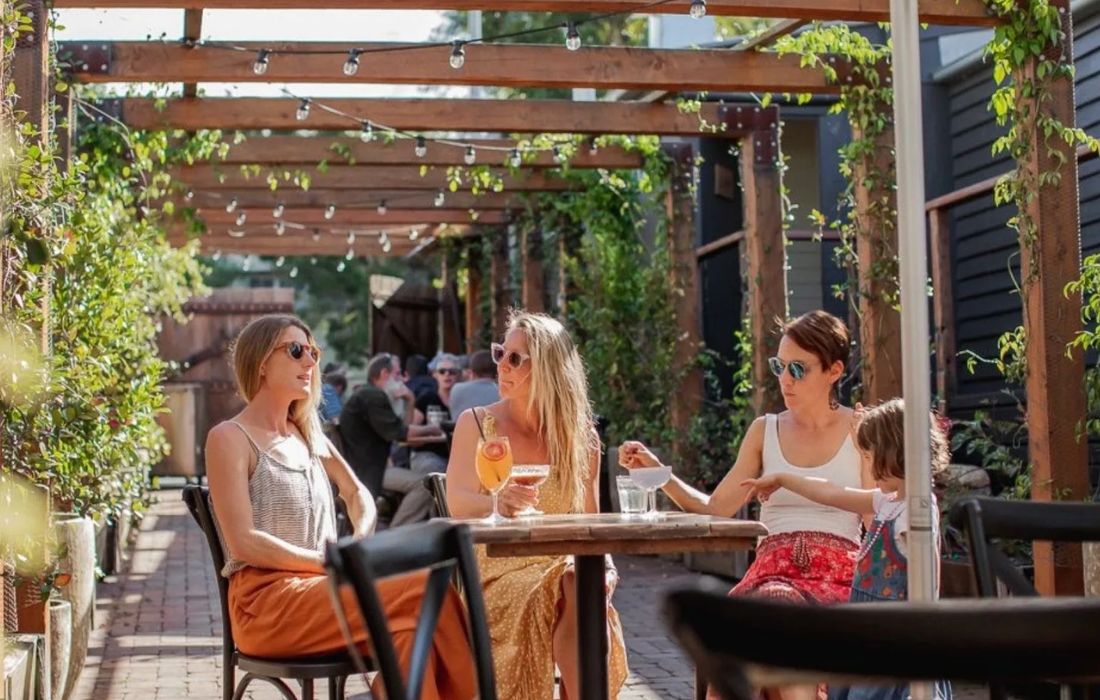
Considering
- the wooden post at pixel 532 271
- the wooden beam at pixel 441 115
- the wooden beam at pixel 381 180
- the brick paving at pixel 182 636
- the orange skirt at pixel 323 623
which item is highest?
Answer: the wooden beam at pixel 381 180

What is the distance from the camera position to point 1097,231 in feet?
31.1

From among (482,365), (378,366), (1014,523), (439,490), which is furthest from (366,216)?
(1014,523)

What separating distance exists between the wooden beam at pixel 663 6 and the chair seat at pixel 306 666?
3.34m

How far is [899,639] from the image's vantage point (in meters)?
1.32

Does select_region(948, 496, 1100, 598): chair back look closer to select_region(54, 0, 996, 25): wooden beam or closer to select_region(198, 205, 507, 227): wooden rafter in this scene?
select_region(54, 0, 996, 25): wooden beam

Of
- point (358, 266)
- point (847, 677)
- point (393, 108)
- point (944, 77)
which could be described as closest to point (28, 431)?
point (847, 677)

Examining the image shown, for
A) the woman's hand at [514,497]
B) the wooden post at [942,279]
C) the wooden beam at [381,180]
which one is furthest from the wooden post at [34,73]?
the wooden beam at [381,180]

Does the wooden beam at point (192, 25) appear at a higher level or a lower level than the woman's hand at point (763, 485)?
higher

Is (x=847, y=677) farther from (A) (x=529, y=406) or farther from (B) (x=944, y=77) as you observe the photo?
(B) (x=944, y=77)

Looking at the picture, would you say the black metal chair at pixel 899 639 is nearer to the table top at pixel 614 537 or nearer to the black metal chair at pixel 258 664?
the table top at pixel 614 537

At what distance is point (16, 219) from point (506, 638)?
1607 millimetres

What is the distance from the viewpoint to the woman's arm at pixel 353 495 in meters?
4.22

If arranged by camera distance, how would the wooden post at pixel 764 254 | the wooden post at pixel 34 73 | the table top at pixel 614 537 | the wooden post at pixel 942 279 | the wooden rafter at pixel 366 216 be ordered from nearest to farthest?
the table top at pixel 614 537, the wooden post at pixel 34 73, the wooden post at pixel 942 279, the wooden post at pixel 764 254, the wooden rafter at pixel 366 216

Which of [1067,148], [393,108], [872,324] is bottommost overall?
[872,324]
